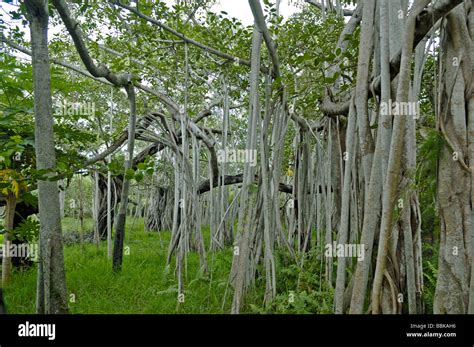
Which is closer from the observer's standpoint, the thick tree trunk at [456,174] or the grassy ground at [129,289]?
the thick tree trunk at [456,174]

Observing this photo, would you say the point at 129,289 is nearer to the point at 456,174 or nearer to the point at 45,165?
the point at 45,165

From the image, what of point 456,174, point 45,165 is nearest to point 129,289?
point 45,165

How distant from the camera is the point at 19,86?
2350mm

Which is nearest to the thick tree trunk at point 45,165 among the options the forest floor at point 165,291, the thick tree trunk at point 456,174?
the forest floor at point 165,291

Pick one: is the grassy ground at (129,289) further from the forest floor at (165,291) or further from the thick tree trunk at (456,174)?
the thick tree trunk at (456,174)

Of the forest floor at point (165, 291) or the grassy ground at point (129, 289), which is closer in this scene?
the forest floor at point (165, 291)

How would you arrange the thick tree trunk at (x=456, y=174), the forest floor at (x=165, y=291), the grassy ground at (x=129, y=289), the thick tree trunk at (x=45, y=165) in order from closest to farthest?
the thick tree trunk at (x=456, y=174) → the thick tree trunk at (x=45, y=165) → the forest floor at (x=165, y=291) → the grassy ground at (x=129, y=289)

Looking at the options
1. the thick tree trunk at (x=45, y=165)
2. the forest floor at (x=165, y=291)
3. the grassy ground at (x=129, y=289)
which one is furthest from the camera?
the grassy ground at (x=129, y=289)

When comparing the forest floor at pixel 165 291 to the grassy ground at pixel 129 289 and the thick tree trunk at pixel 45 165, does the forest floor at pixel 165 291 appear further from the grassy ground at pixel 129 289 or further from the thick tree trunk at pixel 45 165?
the thick tree trunk at pixel 45 165

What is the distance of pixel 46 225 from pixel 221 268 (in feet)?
8.65

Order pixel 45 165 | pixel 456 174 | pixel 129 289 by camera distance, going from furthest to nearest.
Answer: pixel 129 289, pixel 45 165, pixel 456 174

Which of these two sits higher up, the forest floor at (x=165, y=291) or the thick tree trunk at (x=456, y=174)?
the thick tree trunk at (x=456, y=174)
